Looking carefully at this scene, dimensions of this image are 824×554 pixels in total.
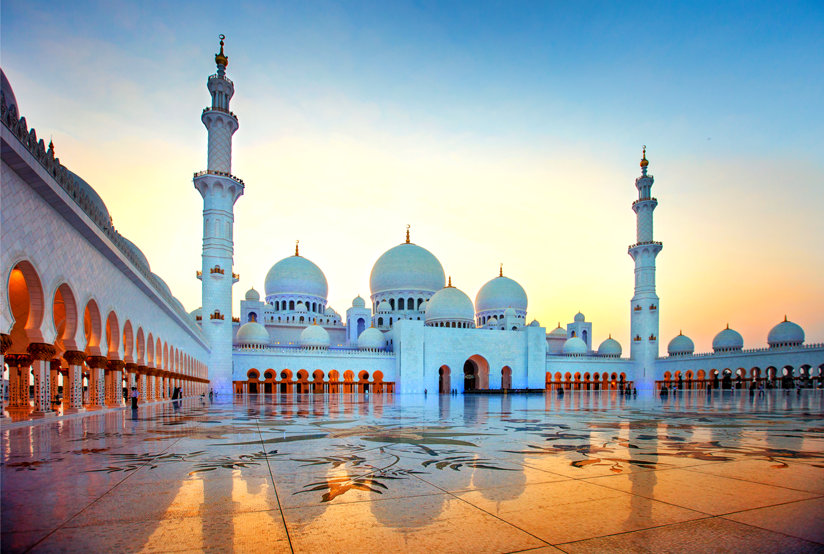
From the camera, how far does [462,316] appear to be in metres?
39.1

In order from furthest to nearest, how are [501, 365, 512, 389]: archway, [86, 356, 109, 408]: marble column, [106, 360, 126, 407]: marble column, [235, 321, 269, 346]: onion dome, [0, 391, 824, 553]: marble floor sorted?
[501, 365, 512, 389]: archway, [235, 321, 269, 346]: onion dome, [106, 360, 126, 407]: marble column, [86, 356, 109, 408]: marble column, [0, 391, 824, 553]: marble floor

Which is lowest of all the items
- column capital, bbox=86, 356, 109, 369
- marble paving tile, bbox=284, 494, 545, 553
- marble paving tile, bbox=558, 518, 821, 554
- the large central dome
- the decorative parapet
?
column capital, bbox=86, 356, 109, 369

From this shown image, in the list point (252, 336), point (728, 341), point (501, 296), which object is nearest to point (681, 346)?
point (728, 341)

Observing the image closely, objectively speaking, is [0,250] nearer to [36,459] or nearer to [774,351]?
[36,459]

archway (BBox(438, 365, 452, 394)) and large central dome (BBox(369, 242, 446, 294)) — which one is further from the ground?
large central dome (BBox(369, 242, 446, 294))

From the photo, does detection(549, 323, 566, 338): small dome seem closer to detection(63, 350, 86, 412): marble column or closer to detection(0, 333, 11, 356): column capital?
detection(63, 350, 86, 412): marble column

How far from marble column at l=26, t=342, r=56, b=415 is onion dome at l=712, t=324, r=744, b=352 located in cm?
4660

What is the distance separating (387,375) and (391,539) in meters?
35.0

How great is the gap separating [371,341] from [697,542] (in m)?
36.5

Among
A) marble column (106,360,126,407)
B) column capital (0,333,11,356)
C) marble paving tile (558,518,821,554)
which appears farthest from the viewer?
marble column (106,360,126,407)

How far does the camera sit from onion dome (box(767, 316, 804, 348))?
39062 mm

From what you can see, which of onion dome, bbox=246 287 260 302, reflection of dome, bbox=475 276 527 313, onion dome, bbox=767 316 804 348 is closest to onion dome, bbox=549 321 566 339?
reflection of dome, bbox=475 276 527 313

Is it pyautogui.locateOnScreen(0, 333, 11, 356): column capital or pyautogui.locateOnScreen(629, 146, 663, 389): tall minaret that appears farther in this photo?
pyautogui.locateOnScreen(629, 146, 663, 389): tall minaret

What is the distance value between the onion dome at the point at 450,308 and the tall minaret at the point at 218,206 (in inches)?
591
